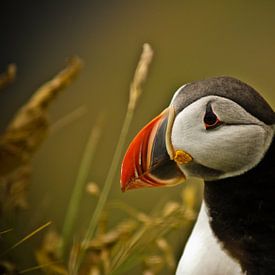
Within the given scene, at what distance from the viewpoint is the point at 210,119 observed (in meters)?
0.77

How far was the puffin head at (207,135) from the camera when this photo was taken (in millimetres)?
765

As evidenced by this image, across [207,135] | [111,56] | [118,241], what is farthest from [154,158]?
[111,56]

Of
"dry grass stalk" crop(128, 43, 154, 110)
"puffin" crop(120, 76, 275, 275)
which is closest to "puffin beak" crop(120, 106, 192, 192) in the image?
"puffin" crop(120, 76, 275, 275)

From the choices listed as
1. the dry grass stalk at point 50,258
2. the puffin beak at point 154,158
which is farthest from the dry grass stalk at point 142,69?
the dry grass stalk at point 50,258

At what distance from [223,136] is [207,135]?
0.06 feet

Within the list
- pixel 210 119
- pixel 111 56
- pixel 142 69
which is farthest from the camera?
pixel 111 56

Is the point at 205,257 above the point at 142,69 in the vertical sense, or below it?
below

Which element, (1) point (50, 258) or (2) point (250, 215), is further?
(1) point (50, 258)

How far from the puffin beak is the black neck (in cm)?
6

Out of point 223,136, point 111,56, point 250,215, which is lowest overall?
point 111,56

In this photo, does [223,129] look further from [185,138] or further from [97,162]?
[97,162]

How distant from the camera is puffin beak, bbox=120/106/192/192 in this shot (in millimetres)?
792

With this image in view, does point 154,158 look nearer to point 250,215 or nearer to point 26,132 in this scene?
point 250,215

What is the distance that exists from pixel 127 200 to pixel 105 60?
0.38m
